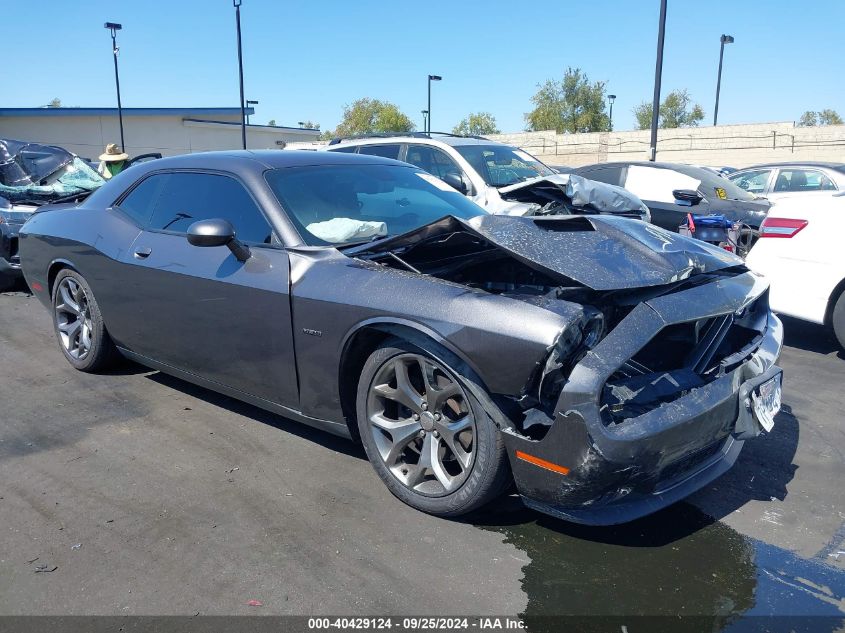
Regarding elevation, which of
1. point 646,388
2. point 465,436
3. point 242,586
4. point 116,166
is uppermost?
point 116,166

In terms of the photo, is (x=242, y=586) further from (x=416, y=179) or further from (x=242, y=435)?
(x=416, y=179)

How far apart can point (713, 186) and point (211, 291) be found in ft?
24.0

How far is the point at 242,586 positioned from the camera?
262cm

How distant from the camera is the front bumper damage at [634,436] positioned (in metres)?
2.51

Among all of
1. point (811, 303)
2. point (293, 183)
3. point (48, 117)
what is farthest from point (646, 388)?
point (48, 117)

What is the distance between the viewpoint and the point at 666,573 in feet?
8.74

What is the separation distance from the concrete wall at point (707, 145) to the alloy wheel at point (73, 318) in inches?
1118

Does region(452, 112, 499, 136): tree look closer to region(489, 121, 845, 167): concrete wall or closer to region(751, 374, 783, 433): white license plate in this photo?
region(489, 121, 845, 167): concrete wall

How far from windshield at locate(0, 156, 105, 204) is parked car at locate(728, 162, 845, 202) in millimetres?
9320

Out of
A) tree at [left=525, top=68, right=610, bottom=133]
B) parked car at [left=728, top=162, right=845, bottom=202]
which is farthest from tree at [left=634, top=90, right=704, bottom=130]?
parked car at [left=728, top=162, right=845, bottom=202]

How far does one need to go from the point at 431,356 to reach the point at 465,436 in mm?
373

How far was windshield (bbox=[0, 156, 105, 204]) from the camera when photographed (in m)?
8.44

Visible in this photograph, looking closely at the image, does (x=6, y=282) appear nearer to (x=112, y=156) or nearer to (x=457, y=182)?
(x=112, y=156)

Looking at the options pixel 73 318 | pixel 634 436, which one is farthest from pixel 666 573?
→ pixel 73 318
